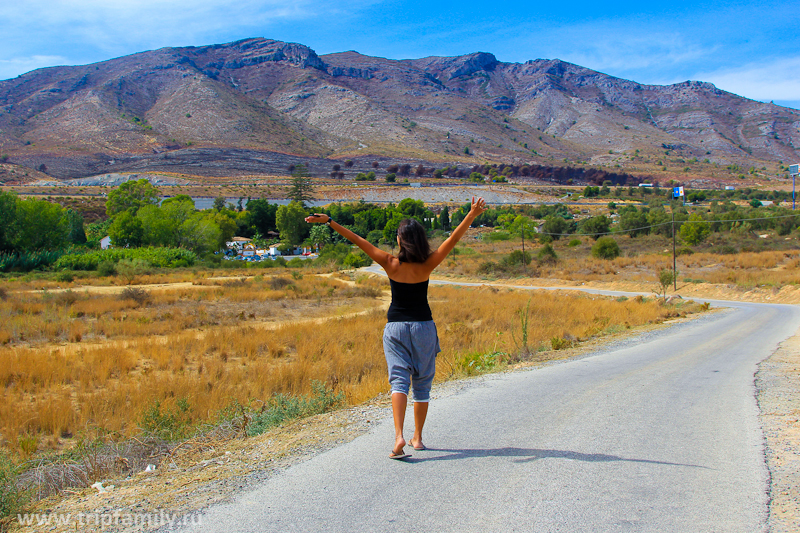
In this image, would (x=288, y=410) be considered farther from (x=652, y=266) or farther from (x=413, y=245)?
(x=652, y=266)

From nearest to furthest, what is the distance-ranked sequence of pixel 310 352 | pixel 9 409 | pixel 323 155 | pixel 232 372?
pixel 9 409, pixel 232 372, pixel 310 352, pixel 323 155

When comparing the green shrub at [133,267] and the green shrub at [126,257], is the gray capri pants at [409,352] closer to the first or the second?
the green shrub at [133,267]

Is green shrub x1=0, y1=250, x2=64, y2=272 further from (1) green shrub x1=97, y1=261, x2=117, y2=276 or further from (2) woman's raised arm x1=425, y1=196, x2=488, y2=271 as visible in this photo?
(2) woman's raised arm x1=425, y1=196, x2=488, y2=271

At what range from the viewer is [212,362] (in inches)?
478

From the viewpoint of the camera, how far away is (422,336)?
430 cm

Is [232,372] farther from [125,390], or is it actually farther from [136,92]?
[136,92]

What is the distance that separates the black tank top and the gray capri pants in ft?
0.17

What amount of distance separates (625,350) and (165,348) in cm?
1143

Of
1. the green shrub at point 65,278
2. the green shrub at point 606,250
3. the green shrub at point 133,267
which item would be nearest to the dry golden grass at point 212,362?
the green shrub at point 65,278

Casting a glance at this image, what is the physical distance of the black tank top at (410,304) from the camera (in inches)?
171

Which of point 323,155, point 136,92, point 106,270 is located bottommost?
point 106,270

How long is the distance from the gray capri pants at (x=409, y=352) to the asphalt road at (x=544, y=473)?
62 centimetres

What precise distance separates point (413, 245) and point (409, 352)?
903mm

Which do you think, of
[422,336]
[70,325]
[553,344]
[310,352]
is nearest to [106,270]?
[70,325]
